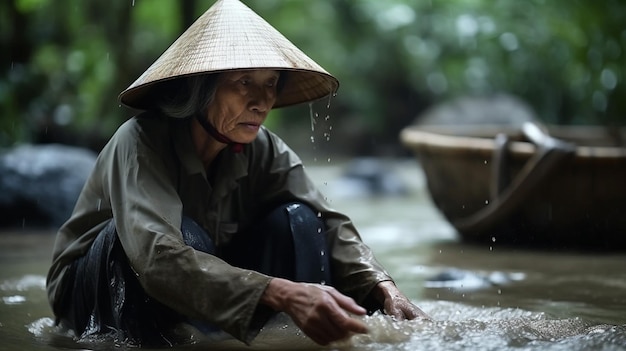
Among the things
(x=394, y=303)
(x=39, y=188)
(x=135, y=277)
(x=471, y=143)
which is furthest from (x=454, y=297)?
(x=39, y=188)

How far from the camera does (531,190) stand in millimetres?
4984

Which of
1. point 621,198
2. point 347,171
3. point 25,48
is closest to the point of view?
point 621,198

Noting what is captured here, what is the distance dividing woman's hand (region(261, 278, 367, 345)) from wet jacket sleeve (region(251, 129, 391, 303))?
1.99 feet

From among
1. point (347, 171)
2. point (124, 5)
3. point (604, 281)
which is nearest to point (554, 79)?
point (347, 171)

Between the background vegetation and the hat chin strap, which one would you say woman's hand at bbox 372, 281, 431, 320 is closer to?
the hat chin strap

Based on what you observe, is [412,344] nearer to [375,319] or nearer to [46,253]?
[375,319]

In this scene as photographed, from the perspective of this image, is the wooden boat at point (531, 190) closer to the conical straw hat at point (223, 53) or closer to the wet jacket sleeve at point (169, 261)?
the conical straw hat at point (223, 53)

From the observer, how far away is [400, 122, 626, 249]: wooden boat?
193 inches

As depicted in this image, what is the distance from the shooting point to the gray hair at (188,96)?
2.75 meters

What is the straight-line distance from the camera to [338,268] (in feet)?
9.75

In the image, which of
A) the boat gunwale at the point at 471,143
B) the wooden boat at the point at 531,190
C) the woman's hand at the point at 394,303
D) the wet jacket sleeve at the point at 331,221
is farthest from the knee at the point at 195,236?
the boat gunwale at the point at 471,143

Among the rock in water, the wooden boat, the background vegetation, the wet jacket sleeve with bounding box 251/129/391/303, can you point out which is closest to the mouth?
the wet jacket sleeve with bounding box 251/129/391/303

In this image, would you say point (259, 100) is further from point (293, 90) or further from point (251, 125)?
point (293, 90)

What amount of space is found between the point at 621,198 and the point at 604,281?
36.6 inches
